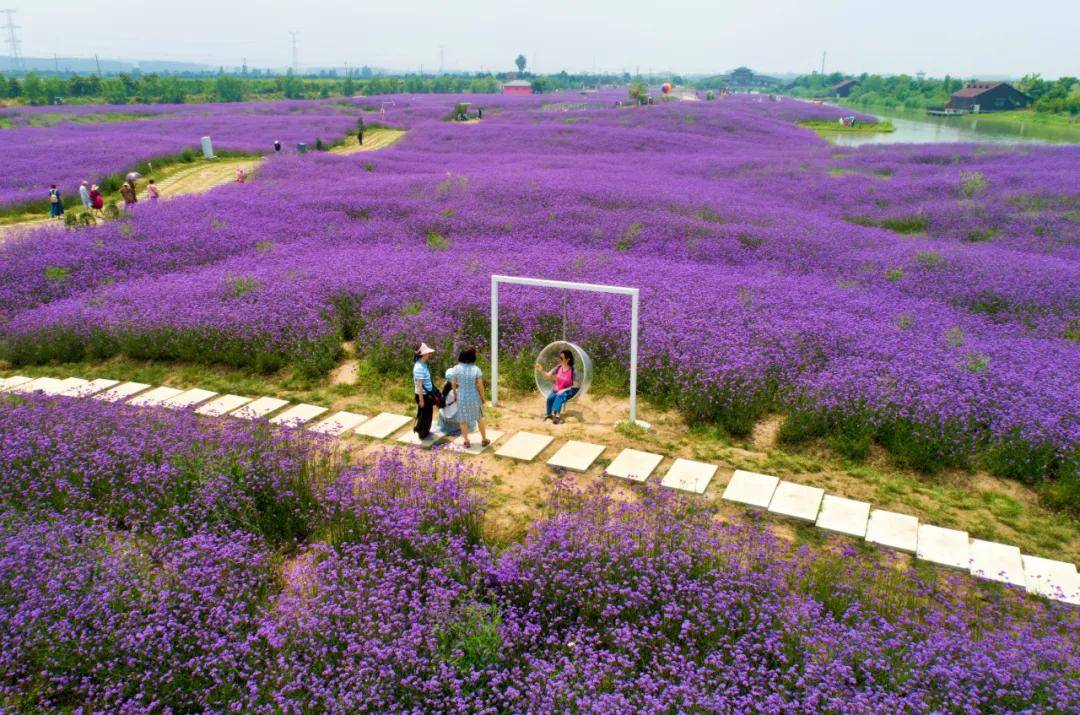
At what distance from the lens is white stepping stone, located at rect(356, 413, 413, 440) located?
8156 mm

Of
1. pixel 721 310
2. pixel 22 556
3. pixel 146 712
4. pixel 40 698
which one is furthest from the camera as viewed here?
pixel 721 310

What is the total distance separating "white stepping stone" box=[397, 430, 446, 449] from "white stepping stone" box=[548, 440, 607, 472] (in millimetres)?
1444

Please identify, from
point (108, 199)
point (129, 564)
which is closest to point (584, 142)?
point (108, 199)

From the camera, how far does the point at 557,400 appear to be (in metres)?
8.71

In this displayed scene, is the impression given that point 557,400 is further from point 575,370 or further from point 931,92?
point 931,92

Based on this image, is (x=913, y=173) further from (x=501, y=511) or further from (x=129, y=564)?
(x=129, y=564)

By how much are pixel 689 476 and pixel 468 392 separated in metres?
2.68

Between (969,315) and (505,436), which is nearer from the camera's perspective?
(505,436)

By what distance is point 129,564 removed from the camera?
16.6 feet

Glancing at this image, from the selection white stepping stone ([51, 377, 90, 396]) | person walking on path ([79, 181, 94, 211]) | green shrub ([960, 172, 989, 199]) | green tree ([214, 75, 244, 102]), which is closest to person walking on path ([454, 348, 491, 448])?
white stepping stone ([51, 377, 90, 396])

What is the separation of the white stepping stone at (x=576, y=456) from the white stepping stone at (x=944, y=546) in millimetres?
3236

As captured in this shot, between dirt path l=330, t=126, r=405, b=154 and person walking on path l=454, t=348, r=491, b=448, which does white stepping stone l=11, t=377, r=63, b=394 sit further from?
dirt path l=330, t=126, r=405, b=154

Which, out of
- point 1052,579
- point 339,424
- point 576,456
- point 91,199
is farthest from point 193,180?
point 1052,579

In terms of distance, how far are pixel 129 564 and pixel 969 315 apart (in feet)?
43.8
